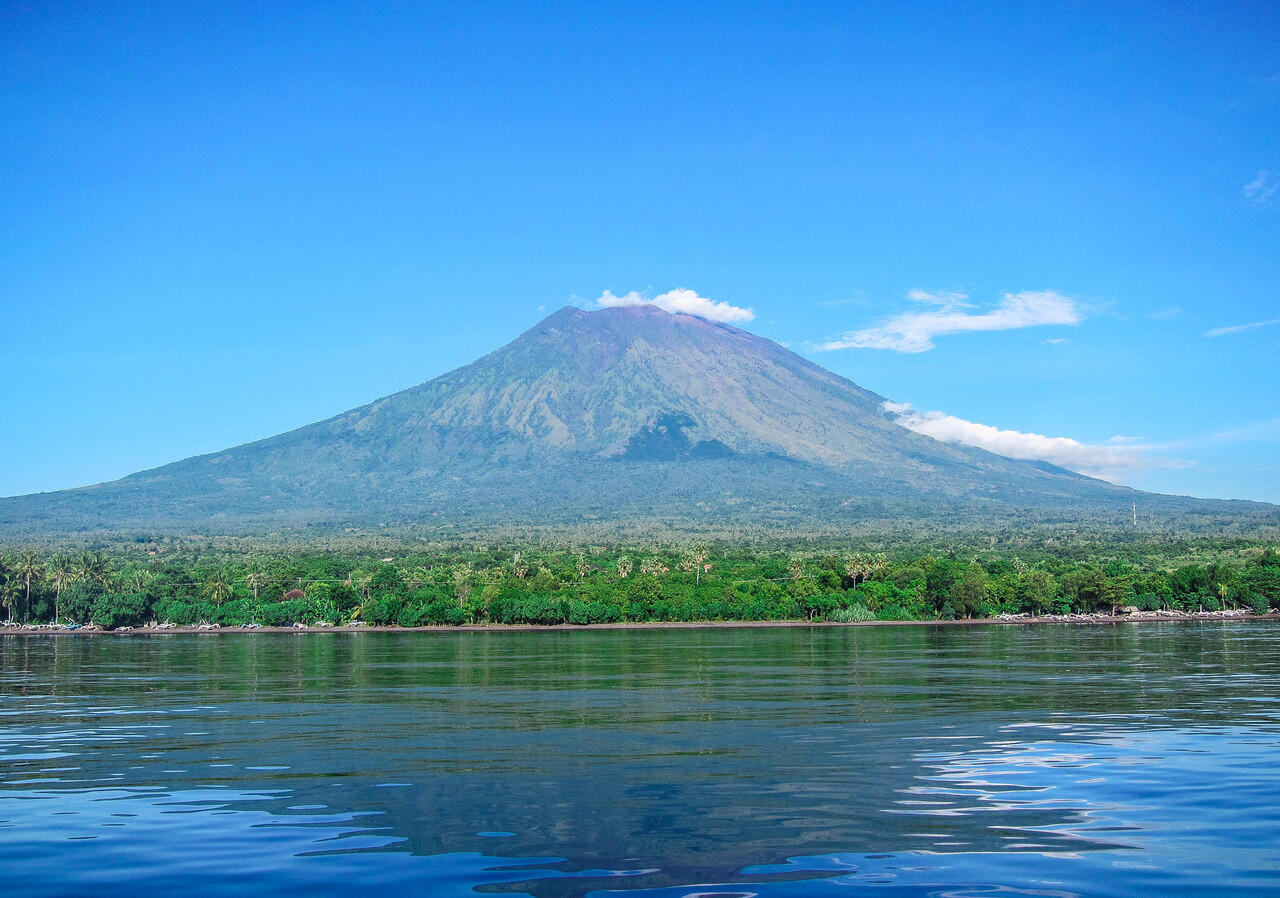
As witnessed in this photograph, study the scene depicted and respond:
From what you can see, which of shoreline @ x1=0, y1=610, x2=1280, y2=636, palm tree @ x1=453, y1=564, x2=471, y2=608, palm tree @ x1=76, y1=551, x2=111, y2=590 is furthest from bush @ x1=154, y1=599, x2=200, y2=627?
palm tree @ x1=453, y1=564, x2=471, y2=608

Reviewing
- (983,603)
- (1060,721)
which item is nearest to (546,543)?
(983,603)

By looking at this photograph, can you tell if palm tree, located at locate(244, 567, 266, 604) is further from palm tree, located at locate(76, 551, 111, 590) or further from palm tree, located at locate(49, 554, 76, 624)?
palm tree, located at locate(49, 554, 76, 624)

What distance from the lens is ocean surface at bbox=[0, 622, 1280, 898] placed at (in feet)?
45.9

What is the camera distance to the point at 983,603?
9700 cm

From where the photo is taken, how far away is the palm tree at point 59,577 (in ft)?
330

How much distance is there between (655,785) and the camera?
1978 centimetres

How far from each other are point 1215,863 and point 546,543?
156 metres

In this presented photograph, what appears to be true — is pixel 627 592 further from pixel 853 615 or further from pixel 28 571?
pixel 28 571

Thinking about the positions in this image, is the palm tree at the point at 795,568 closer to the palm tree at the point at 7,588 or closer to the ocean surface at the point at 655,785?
the ocean surface at the point at 655,785

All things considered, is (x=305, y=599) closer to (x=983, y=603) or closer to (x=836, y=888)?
(x=983, y=603)

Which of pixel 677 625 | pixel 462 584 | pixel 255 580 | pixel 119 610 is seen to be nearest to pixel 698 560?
pixel 677 625

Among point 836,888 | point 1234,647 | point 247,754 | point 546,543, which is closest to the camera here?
point 836,888

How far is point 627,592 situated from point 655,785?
259 ft

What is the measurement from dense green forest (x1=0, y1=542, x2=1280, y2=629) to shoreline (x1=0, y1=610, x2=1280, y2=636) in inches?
51.9
